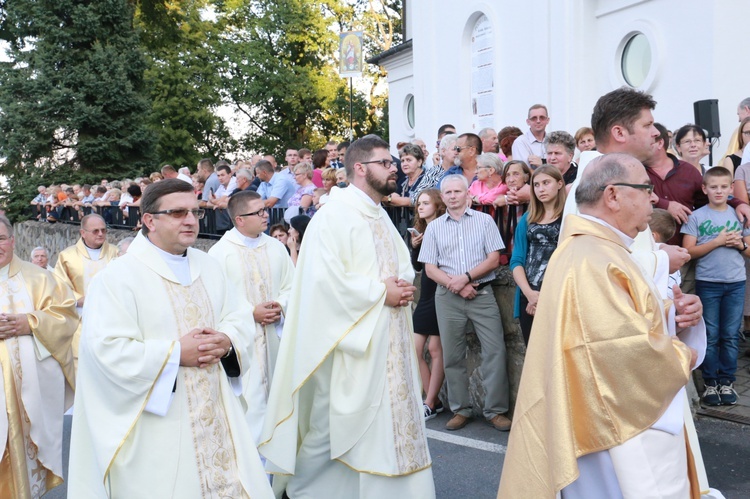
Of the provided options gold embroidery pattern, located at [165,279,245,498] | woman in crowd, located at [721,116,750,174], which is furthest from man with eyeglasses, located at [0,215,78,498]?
woman in crowd, located at [721,116,750,174]

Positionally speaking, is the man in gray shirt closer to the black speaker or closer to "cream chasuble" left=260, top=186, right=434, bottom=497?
"cream chasuble" left=260, top=186, right=434, bottom=497

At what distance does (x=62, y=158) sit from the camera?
2652 cm

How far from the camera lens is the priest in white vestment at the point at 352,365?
486 centimetres

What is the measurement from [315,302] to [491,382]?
7.84 feet

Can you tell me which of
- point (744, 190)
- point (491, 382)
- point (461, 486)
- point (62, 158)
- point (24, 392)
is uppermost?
point (62, 158)

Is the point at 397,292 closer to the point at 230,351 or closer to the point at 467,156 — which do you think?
the point at 230,351

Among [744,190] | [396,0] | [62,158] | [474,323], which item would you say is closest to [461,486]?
[474,323]

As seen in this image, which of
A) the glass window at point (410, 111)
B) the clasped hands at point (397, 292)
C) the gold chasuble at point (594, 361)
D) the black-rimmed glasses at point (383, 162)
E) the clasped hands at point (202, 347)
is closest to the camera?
the gold chasuble at point (594, 361)

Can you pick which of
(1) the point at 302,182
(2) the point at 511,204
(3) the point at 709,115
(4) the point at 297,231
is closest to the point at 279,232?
(4) the point at 297,231

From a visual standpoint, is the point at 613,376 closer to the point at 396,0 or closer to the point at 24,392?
the point at 24,392

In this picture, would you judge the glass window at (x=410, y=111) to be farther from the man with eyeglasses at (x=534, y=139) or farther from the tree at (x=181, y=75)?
the tree at (x=181, y=75)

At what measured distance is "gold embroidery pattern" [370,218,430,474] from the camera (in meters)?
4.88

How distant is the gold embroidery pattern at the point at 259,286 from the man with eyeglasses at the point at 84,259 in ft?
9.19

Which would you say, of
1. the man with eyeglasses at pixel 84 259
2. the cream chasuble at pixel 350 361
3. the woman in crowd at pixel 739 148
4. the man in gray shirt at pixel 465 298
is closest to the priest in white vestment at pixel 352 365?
the cream chasuble at pixel 350 361
